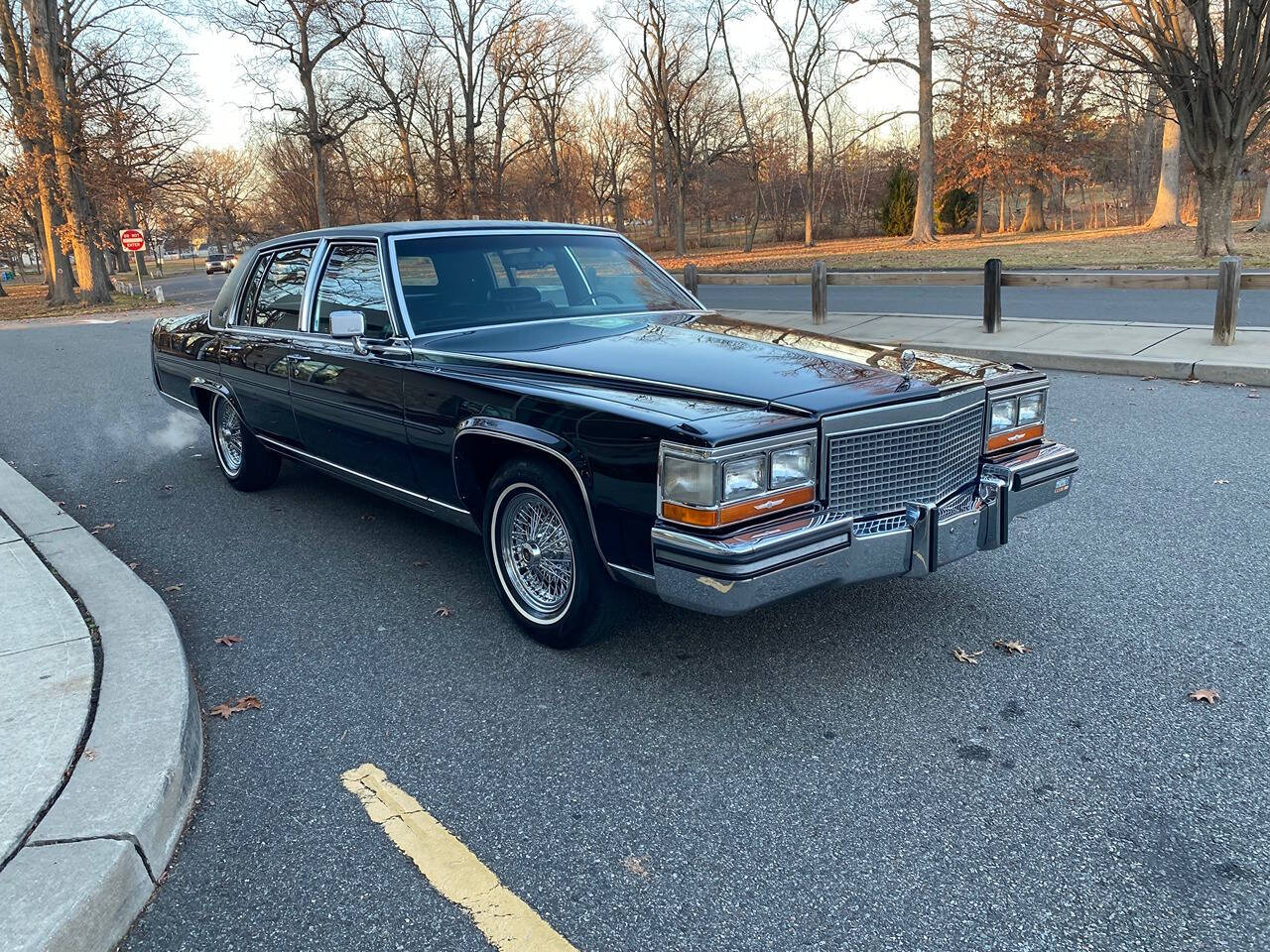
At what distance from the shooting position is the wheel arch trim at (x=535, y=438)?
3383mm

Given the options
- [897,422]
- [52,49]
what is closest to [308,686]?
[897,422]

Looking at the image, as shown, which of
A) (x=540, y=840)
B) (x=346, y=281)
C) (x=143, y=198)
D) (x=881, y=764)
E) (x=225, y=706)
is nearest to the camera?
(x=540, y=840)

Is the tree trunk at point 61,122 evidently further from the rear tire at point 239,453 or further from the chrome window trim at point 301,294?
the chrome window trim at point 301,294

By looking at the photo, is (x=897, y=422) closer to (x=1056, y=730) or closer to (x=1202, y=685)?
(x=1056, y=730)

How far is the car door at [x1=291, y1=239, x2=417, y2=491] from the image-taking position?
441 cm

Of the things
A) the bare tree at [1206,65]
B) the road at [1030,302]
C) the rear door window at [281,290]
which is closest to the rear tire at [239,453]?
the rear door window at [281,290]

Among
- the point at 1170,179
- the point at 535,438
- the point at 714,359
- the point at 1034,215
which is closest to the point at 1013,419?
the point at 714,359

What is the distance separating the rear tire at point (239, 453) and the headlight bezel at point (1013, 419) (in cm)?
437

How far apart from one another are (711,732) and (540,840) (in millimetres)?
776

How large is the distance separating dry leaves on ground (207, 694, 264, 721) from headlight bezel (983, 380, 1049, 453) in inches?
122

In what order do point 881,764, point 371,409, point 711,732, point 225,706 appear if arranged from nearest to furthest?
point 881,764 < point 711,732 < point 225,706 < point 371,409

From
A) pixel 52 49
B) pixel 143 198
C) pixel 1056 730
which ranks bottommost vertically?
pixel 1056 730

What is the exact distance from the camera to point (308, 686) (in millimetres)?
3654

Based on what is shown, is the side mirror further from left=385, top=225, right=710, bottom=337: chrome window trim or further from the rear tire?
the rear tire
